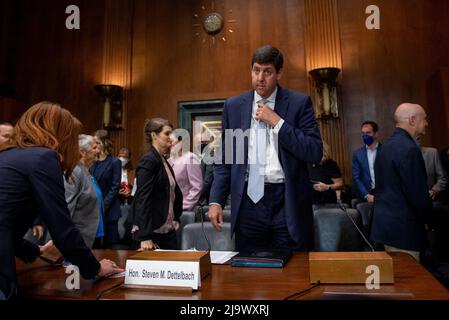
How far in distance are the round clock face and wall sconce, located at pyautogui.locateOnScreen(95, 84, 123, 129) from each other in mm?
1778

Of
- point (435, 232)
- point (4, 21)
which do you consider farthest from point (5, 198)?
point (4, 21)

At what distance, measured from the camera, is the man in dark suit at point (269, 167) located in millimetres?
1552

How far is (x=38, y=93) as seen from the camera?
6535 mm

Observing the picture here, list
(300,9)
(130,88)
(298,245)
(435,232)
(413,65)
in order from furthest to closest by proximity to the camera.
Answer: (130,88), (300,9), (413,65), (435,232), (298,245)

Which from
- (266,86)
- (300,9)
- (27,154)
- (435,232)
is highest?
(300,9)

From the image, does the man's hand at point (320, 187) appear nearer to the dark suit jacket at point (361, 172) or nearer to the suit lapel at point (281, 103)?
the dark suit jacket at point (361, 172)

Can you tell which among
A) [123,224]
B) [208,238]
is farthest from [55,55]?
[208,238]

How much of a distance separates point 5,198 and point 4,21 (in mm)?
7058

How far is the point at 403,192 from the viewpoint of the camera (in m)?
2.03

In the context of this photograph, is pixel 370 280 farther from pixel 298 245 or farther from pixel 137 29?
pixel 137 29

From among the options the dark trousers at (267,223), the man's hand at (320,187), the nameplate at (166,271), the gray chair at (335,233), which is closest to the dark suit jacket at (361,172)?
the man's hand at (320,187)

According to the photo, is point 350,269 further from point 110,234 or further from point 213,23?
point 213,23

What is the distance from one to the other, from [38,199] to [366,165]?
12.1 feet

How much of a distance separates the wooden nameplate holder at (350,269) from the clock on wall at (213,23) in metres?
→ 5.38
